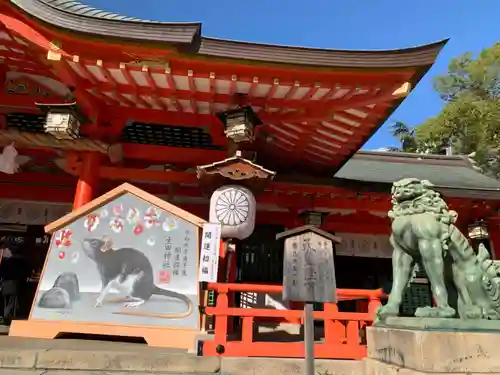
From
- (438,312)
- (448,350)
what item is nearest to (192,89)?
(438,312)

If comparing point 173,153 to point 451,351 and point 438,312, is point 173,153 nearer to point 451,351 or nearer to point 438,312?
point 438,312

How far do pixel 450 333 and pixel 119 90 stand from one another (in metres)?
5.11

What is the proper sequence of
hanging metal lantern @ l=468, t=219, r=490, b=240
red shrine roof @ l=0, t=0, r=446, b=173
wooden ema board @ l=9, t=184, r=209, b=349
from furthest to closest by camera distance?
hanging metal lantern @ l=468, t=219, r=490, b=240 → red shrine roof @ l=0, t=0, r=446, b=173 → wooden ema board @ l=9, t=184, r=209, b=349

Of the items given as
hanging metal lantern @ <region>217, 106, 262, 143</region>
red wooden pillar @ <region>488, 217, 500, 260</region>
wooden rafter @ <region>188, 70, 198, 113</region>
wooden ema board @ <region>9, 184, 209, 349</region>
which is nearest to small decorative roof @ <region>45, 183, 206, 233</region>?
wooden ema board @ <region>9, 184, 209, 349</region>

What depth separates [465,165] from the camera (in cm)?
1302

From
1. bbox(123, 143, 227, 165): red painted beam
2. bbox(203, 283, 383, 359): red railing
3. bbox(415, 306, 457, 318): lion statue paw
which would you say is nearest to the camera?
bbox(415, 306, 457, 318): lion statue paw

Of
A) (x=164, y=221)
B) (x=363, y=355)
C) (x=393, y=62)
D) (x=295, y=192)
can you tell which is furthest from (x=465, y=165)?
(x=164, y=221)

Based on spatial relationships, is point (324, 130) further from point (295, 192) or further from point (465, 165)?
point (465, 165)

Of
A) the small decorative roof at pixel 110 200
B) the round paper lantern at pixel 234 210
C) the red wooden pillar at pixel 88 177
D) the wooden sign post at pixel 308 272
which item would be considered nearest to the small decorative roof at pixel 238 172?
the round paper lantern at pixel 234 210

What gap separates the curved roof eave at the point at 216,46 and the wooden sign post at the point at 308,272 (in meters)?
2.83

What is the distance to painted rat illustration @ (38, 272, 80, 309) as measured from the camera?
4.58 metres

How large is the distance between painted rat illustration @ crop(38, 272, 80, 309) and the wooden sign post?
286 centimetres

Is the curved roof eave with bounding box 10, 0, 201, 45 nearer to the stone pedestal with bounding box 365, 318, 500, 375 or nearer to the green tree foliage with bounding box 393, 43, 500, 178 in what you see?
the stone pedestal with bounding box 365, 318, 500, 375

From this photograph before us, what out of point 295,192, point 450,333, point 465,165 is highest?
point 465,165
